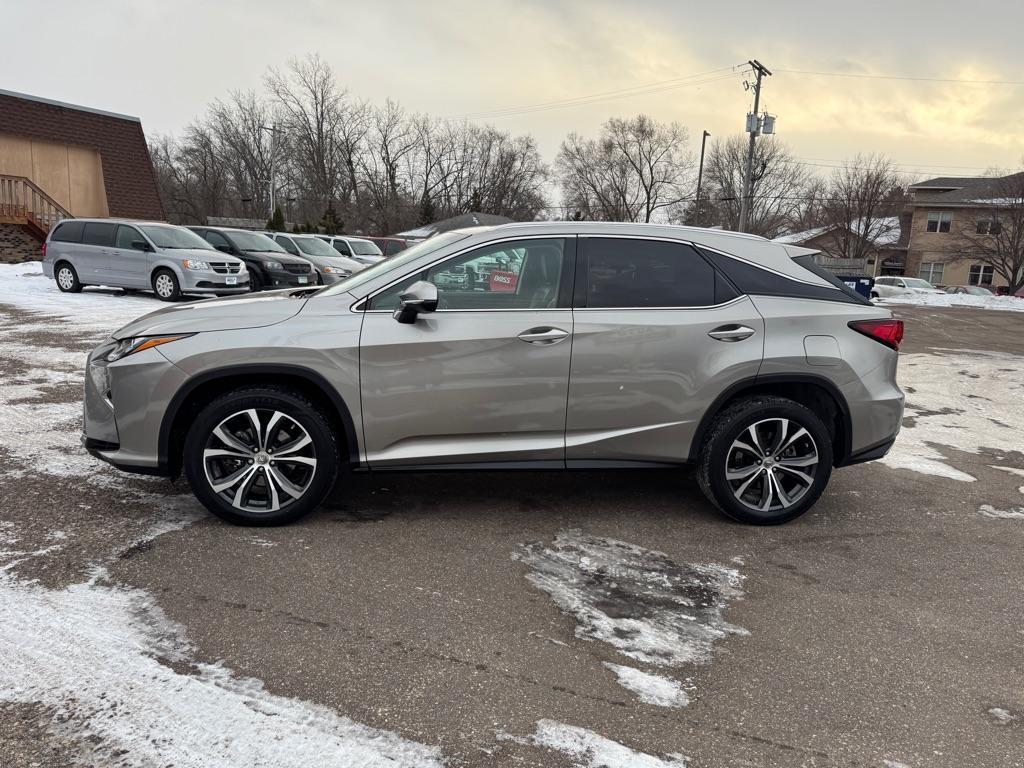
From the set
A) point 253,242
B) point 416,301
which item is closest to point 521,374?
point 416,301

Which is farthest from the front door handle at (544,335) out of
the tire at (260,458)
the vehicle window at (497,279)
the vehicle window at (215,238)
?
the vehicle window at (215,238)

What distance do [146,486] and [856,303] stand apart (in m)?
4.50

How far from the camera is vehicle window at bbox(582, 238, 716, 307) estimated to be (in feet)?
13.6

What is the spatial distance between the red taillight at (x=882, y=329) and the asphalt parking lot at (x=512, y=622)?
1125mm

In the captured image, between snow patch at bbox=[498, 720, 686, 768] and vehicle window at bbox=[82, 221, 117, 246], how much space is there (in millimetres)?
16204

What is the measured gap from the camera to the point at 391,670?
278 centimetres

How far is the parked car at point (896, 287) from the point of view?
32781 mm

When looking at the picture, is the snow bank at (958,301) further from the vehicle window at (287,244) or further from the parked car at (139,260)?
the parked car at (139,260)

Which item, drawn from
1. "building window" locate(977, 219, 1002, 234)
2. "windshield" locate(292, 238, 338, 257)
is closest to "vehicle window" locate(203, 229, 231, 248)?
"windshield" locate(292, 238, 338, 257)

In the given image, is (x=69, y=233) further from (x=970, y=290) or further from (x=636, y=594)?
(x=970, y=290)

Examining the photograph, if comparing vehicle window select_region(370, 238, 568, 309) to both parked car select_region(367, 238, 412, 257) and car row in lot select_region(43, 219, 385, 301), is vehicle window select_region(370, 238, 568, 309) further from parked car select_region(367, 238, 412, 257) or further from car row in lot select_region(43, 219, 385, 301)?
parked car select_region(367, 238, 412, 257)

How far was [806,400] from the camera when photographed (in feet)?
14.5

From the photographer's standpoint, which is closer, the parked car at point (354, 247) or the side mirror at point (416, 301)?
the side mirror at point (416, 301)

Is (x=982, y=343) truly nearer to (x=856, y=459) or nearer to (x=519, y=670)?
(x=856, y=459)
